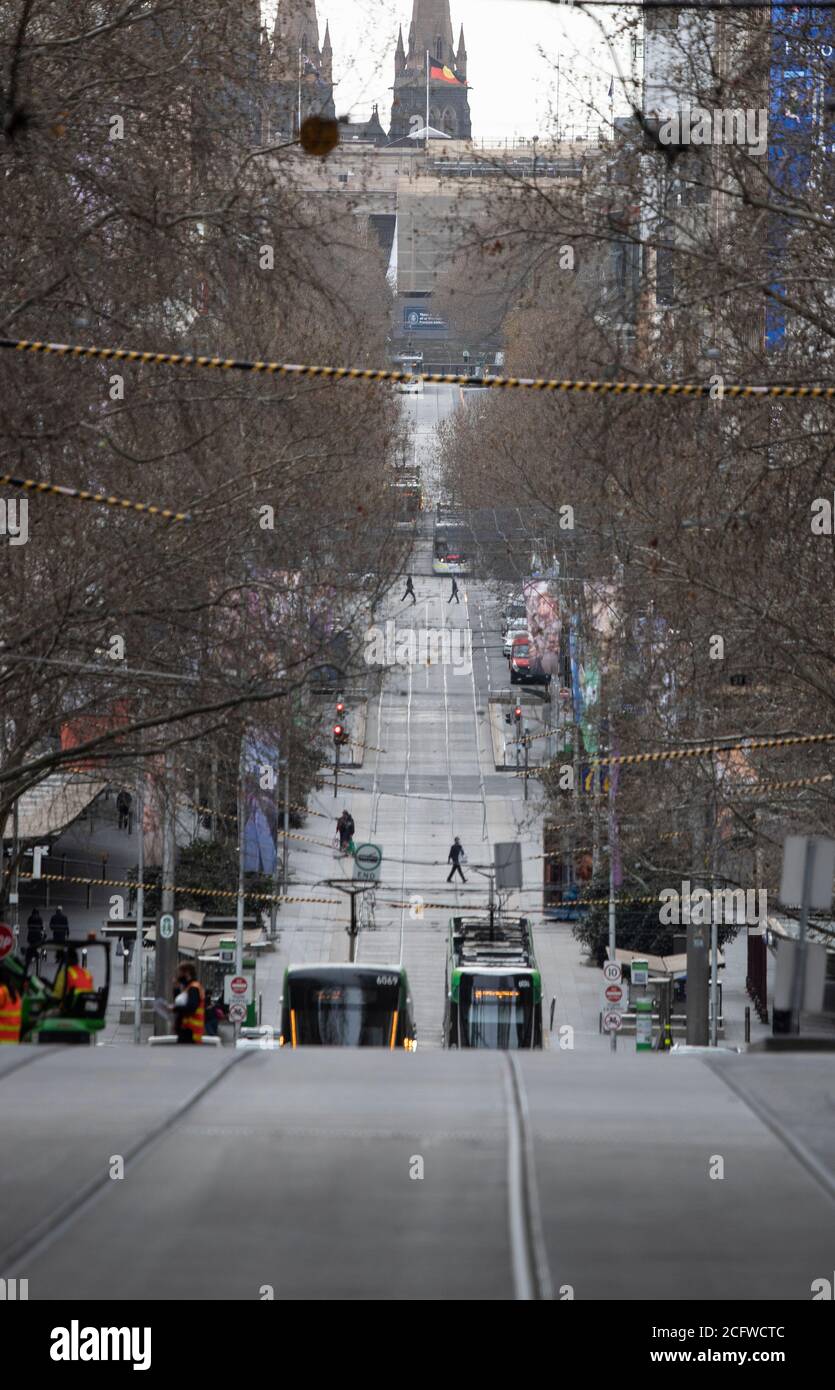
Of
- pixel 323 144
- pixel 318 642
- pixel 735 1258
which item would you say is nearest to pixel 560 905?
pixel 318 642

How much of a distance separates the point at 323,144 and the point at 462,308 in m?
119

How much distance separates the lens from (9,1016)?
51.2 ft

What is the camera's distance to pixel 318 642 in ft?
73.8

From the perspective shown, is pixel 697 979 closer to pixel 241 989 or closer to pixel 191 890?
pixel 241 989

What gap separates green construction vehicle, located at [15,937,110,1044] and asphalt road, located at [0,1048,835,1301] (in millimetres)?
5497

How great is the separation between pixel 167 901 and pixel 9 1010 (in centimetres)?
1870

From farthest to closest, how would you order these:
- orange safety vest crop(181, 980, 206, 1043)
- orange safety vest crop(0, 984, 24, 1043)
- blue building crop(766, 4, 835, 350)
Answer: orange safety vest crop(181, 980, 206, 1043) → blue building crop(766, 4, 835, 350) → orange safety vest crop(0, 984, 24, 1043)

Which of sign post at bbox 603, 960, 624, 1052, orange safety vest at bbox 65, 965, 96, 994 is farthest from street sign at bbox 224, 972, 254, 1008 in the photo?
orange safety vest at bbox 65, 965, 96, 994

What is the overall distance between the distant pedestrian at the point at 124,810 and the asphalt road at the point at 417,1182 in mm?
36024
